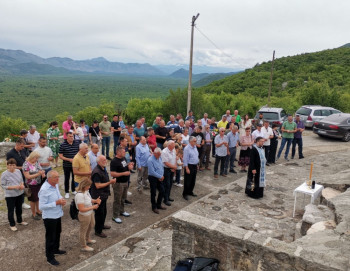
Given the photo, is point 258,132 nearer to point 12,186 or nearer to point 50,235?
point 50,235

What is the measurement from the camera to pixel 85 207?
5.03m

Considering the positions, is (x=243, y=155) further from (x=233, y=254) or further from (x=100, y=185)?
(x=233, y=254)

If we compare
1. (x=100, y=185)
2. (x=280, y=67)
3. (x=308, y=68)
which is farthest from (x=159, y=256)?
(x=280, y=67)

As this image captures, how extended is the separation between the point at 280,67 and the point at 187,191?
4947 cm

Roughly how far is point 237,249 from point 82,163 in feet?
13.2

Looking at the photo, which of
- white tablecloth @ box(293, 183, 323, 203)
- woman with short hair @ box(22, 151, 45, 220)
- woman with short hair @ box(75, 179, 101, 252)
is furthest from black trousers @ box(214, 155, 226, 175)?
woman with short hair @ box(22, 151, 45, 220)

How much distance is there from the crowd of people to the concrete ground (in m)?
0.22

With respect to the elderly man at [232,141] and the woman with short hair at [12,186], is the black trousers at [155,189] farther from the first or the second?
the elderly man at [232,141]

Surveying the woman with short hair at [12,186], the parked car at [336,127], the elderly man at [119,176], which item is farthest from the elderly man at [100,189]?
the parked car at [336,127]

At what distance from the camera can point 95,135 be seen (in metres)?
10.4

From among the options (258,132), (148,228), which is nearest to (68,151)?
(148,228)

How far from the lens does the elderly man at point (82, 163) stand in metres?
6.40

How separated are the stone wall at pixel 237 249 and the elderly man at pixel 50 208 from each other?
2117mm

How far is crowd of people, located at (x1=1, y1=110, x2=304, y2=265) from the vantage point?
5.11 meters
